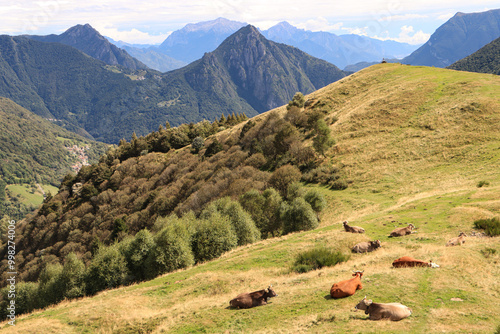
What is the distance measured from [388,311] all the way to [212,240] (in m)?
23.7

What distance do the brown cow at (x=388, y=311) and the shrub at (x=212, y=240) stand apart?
22355 mm

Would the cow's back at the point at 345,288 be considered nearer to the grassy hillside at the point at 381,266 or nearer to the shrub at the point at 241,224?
the grassy hillside at the point at 381,266

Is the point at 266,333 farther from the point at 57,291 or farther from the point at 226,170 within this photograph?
the point at 226,170

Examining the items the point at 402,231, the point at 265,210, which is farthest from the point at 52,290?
the point at 402,231

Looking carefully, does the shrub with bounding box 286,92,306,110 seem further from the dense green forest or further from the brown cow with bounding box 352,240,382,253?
the brown cow with bounding box 352,240,382,253

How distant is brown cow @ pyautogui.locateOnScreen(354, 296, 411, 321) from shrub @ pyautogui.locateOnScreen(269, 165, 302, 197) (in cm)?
3775

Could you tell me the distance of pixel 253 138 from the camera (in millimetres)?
81688

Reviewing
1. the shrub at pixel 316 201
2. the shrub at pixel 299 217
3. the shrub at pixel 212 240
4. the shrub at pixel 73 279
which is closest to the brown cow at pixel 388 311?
the shrub at pixel 212 240

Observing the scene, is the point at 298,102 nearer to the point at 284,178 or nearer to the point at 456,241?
the point at 284,178

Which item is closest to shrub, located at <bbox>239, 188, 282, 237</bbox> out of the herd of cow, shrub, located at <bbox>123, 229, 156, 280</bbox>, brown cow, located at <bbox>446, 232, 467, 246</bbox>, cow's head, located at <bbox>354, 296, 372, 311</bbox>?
shrub, located at <bbox>123, 229, 156, 280</bbox>

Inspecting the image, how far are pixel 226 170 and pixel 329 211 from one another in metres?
31.4

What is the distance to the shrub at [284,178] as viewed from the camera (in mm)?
51500

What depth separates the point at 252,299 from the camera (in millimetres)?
16469

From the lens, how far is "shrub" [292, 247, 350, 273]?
69.8ft
